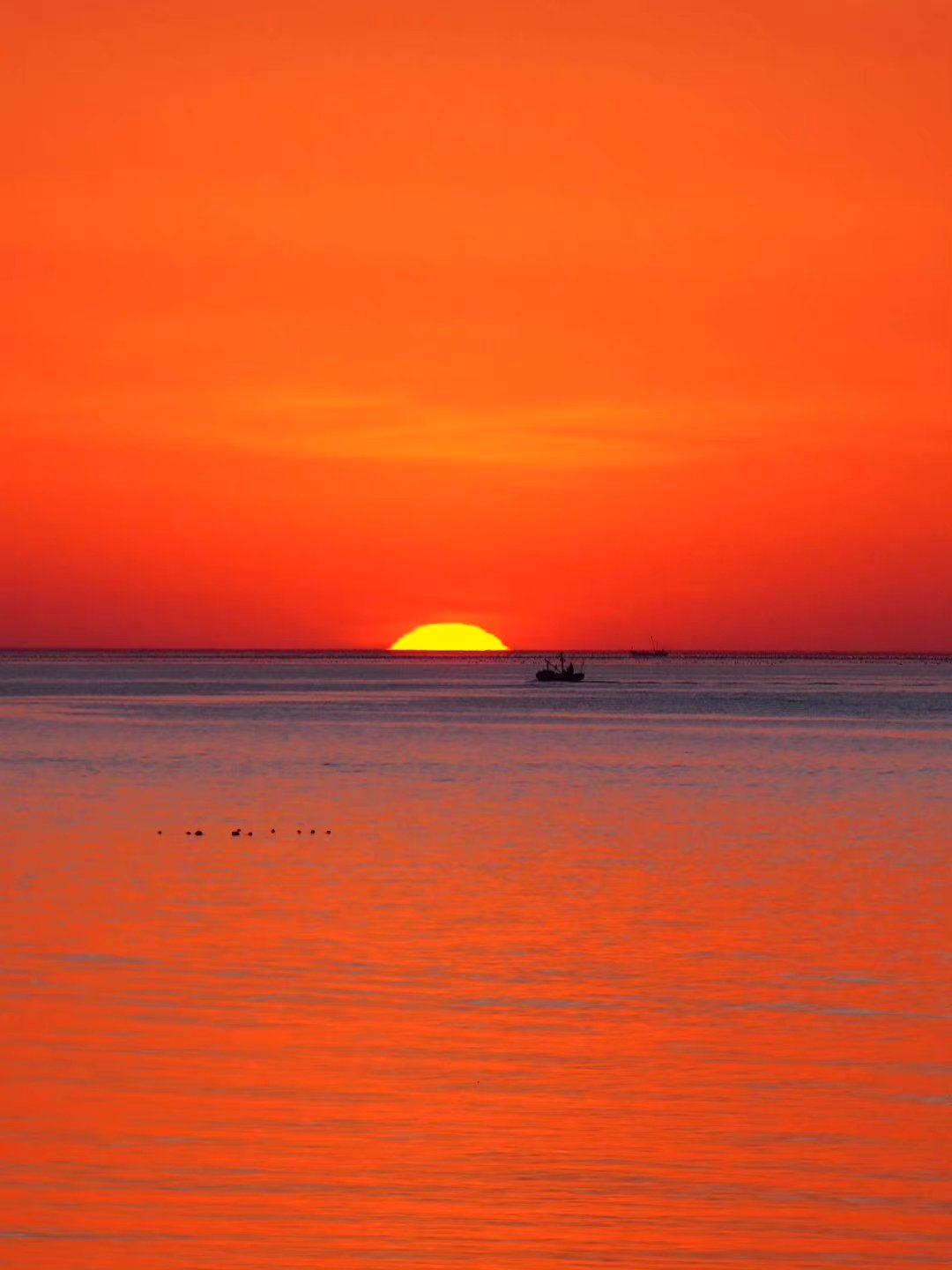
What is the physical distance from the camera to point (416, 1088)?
1962cm

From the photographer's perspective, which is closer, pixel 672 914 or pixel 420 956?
pixel 420 956

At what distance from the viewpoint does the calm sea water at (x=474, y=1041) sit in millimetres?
15312

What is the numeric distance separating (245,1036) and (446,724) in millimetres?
99726

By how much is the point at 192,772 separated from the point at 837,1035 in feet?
166

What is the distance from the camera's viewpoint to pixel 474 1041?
71.9 ft

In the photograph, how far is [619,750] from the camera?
89438mm

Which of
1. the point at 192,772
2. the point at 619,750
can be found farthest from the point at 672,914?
the point at 619,750

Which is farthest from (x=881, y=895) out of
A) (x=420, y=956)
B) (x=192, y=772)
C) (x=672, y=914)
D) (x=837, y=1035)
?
(x=192, y=772)

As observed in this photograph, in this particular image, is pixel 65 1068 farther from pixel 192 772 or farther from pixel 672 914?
pixel 192 772

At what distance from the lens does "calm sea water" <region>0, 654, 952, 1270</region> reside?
15.3 metres

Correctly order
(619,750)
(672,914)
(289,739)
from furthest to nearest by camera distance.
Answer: (289,739)
(619,750)
(672,914)

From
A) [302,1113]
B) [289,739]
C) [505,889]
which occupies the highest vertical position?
[289,739]

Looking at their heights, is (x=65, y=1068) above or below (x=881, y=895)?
below

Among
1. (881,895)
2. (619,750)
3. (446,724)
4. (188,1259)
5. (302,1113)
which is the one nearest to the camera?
(188,1259)
